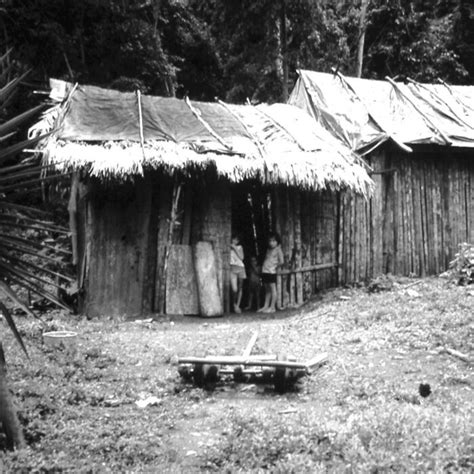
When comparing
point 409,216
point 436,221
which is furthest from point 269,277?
point 436,221

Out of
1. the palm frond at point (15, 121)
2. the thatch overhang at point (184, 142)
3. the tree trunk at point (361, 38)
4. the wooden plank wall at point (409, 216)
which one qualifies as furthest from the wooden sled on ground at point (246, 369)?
the tree trunk at point (361, 38)

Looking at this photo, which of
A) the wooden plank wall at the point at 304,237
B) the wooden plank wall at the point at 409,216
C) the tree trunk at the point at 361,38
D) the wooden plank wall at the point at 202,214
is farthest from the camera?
the tree trunk at the point at 361,38

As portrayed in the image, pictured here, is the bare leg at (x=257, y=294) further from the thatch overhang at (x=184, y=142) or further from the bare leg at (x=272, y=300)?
the thatch overhang at (x=184, y=142)

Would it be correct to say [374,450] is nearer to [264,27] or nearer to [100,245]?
[100,245]

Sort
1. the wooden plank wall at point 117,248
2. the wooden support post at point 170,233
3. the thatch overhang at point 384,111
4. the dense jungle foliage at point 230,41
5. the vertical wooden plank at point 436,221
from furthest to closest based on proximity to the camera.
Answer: the dense jungle foliage at point 230,41, the vertical wooden plank at point 436,221, the thatch overhang at point 384,111, the wooden support post at point 170,233, the wooden plank wall at point 117,248

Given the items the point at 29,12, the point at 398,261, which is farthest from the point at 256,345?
the point at 29,12

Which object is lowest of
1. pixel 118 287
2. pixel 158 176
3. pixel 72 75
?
pixel 118 287

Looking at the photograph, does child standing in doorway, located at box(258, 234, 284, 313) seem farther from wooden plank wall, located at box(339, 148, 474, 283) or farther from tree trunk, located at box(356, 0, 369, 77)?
tree trunk, located at box(356, 0, 369, 77)

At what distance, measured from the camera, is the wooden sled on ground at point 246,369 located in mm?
6570

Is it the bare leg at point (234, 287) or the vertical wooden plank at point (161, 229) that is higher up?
the vertical wooden plank at point (161, 229)

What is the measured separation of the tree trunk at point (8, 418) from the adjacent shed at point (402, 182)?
894 cm

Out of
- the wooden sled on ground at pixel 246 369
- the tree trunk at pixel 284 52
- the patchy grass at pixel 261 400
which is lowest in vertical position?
the patchy grass at pixel 261 400

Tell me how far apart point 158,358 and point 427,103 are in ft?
31.4

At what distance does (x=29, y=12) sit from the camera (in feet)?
56.5
